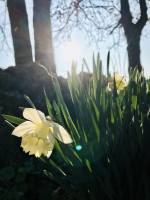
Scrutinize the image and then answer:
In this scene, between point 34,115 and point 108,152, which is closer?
point 34,115

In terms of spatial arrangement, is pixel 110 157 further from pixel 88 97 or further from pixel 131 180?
pixel 88 97

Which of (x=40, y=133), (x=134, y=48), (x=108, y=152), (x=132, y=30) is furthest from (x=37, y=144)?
(x=132, y=30)

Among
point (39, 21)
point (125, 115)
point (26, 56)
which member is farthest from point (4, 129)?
point (39, 21)

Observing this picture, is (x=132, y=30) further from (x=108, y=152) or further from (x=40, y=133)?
(x=40, y=133)

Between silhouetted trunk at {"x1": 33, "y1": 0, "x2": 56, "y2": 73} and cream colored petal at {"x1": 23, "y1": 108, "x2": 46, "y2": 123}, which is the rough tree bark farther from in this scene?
cream colored petal at {"x1": 23, "y1": 108, "x2": 46, "y2": 123}

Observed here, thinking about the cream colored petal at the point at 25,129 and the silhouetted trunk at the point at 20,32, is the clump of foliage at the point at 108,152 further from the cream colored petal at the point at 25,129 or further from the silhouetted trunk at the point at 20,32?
the silhouetted trunk at the point at 20,32

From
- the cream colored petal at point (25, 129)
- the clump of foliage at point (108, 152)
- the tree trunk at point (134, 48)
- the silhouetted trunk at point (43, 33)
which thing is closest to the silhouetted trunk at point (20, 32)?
the silhouetted trunk at point (43, 33)
